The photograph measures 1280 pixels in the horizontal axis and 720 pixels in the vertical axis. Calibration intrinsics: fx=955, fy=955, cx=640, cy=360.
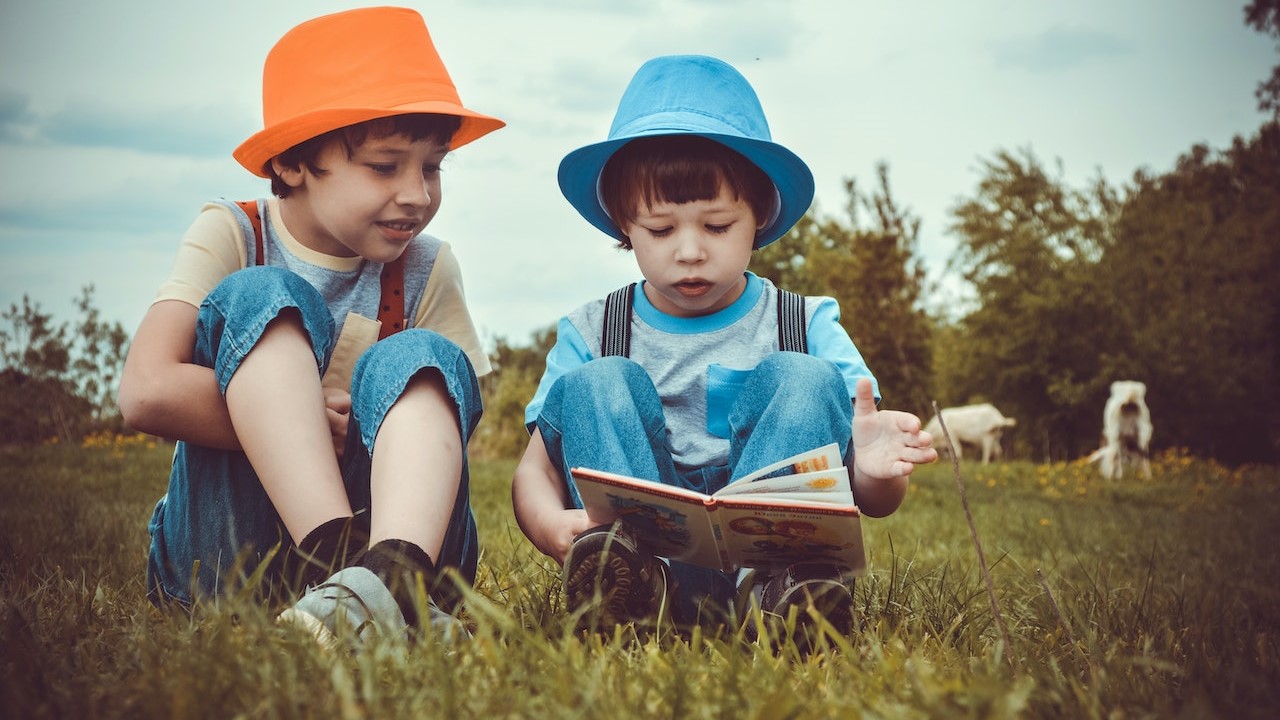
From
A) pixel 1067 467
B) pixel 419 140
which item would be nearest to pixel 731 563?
pixel 419 140

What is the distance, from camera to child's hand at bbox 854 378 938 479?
1875mm

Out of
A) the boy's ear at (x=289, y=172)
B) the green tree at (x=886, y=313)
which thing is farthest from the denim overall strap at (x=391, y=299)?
the green tree at (x=886, y=313)

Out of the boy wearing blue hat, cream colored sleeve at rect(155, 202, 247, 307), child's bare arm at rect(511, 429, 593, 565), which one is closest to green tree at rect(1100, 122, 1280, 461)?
the boy wearing blue hat

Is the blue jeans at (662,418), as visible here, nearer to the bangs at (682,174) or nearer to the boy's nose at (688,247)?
the boy's nose at (688,247)

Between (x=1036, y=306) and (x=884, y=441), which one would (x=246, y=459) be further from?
(x=1036, y=306)

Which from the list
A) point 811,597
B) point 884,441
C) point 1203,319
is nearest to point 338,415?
point 811,597

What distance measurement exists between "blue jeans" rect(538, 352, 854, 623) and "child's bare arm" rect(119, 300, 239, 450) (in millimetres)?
680

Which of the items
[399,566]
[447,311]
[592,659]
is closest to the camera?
[592,659]

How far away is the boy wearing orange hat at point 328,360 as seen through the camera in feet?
5.72

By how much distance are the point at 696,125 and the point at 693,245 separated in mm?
271

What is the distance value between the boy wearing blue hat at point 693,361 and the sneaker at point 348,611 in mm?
346

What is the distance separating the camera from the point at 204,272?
81.0 inches

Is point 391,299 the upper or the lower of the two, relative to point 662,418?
upper

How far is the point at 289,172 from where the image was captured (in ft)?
7.25
